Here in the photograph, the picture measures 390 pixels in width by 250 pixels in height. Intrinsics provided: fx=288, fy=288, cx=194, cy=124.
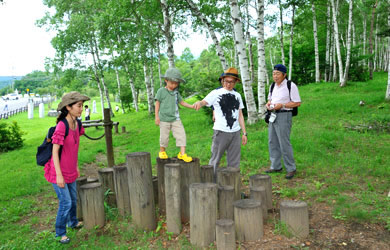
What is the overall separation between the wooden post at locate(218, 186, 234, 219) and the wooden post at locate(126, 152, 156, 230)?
959 mm

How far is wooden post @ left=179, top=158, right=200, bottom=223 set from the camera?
381cm

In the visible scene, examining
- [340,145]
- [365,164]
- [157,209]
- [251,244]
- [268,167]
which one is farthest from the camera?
[340,145]

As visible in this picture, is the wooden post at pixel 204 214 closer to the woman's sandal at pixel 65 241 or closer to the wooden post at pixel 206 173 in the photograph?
the wooden post at pixel 206 173

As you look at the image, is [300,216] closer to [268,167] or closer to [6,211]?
[268,167]

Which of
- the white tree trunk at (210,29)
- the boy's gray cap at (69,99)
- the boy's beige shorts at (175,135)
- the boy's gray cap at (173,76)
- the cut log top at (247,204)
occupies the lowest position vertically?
the cut log top at (247,204)

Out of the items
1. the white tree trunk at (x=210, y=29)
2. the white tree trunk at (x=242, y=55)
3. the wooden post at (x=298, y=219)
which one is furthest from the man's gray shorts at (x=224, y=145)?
the white tree trunk at (x=210, y=29)

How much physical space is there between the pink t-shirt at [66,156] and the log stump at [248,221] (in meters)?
2.09

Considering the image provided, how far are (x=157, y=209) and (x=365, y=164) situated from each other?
404cm

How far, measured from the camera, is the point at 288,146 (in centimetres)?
504

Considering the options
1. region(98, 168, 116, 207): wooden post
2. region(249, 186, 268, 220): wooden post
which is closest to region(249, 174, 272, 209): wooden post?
region(249, 186, 268, 220): wooden post

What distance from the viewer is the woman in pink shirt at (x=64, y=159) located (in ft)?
11.1

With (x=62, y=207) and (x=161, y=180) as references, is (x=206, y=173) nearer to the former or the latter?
(x=161, y=180)

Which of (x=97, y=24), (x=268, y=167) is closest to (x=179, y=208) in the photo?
(x=268, y=167)

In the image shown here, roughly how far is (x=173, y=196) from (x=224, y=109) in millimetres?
1490
